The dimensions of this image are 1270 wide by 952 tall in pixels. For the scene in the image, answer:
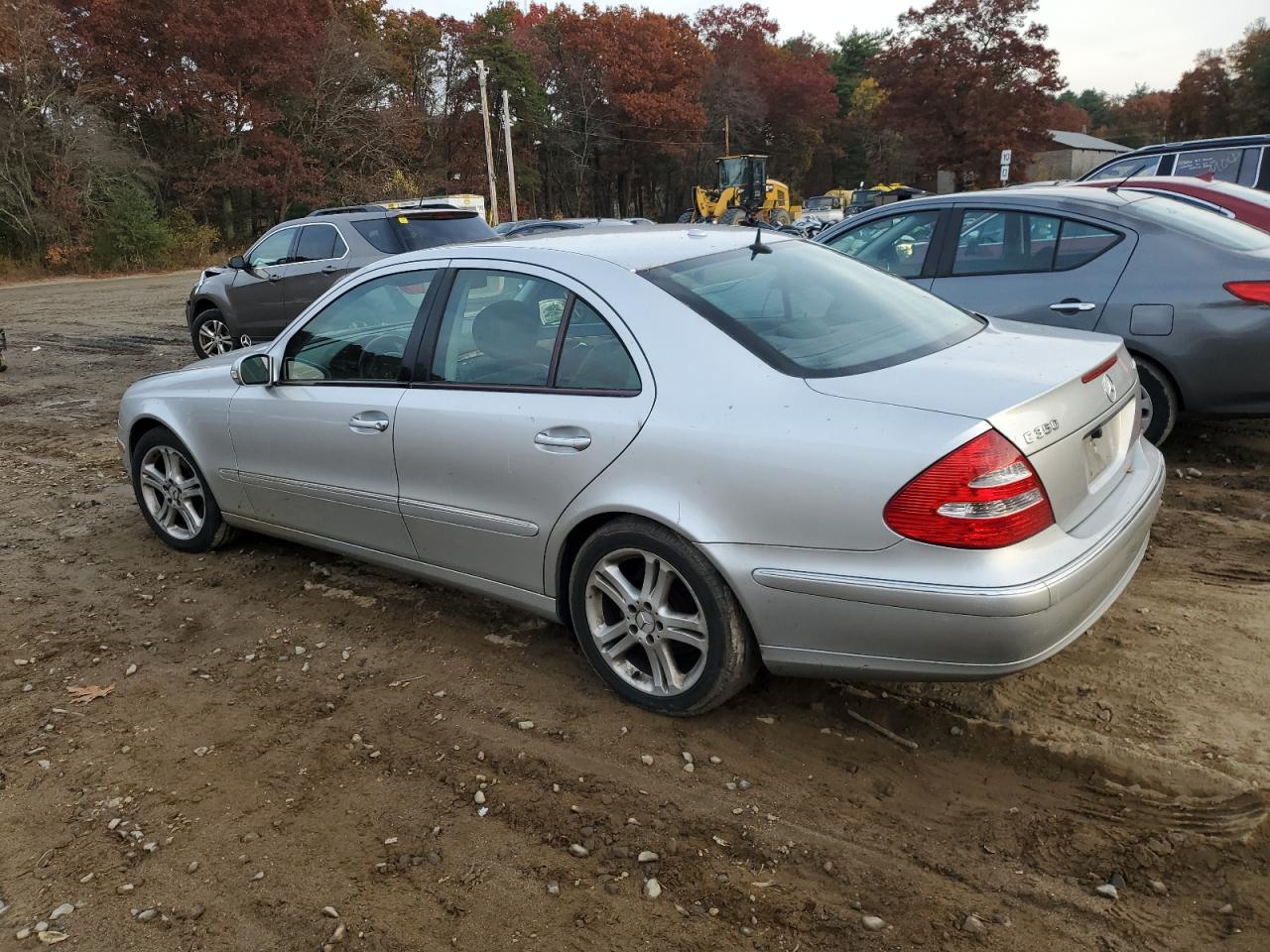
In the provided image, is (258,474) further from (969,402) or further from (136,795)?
(969,402)

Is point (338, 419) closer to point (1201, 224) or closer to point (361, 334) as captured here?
point (361, 334)

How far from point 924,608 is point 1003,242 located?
3983 millimetres

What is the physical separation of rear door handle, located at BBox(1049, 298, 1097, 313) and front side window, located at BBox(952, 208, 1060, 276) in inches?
10.6

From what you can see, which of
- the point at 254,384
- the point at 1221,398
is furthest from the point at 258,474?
the point at 1221,398

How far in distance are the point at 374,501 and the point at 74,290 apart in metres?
25.6

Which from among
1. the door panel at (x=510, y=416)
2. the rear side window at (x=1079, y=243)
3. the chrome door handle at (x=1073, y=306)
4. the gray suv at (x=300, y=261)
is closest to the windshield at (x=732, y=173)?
the gray suv at (x=300, y=261)

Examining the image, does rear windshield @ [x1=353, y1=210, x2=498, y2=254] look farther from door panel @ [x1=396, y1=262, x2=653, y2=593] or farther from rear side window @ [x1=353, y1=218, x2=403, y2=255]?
door panel @ [x1=396, y1=262, x2=653, y2=593]

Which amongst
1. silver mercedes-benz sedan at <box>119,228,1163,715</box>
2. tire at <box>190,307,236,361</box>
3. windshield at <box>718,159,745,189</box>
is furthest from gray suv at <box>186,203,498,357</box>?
windshield at <box>718,159,745,189</box>

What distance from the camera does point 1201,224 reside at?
5.49 meters

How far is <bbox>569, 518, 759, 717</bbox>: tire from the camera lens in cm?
301

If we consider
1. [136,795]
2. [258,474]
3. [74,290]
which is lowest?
[74,290]

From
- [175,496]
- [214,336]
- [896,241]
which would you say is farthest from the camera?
[214,336]

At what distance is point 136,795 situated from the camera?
10.1 ft

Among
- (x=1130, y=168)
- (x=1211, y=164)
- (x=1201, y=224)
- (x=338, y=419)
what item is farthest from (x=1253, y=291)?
(x=1130, y=168)
